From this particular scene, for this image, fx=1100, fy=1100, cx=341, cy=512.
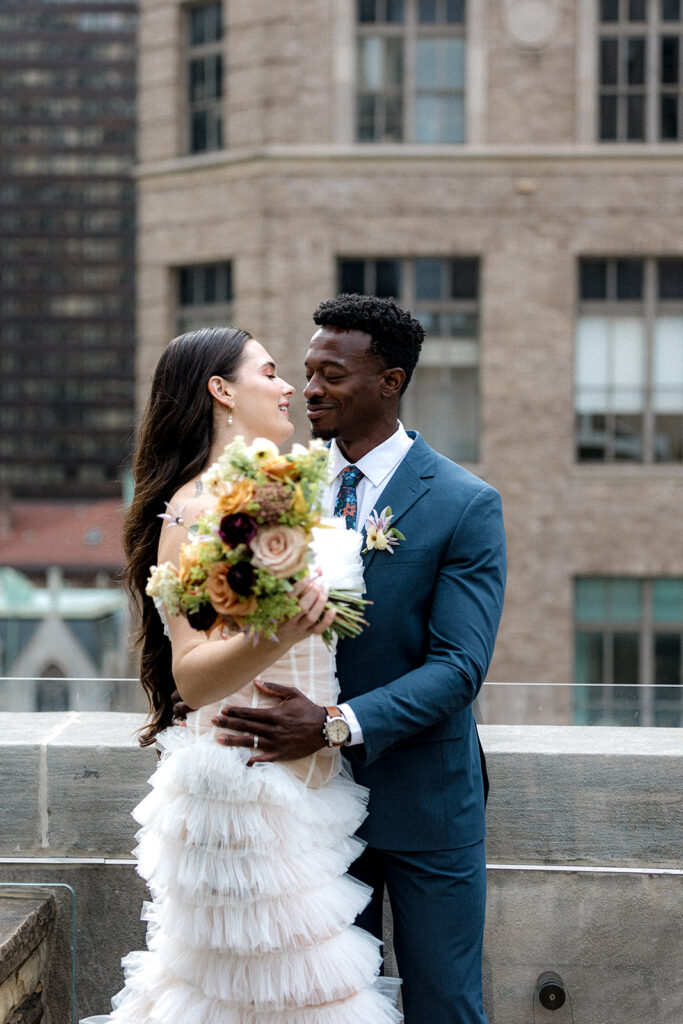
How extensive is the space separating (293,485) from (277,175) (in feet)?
51.1

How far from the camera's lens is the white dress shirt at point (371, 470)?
9.44 ft

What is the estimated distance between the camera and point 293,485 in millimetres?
2262

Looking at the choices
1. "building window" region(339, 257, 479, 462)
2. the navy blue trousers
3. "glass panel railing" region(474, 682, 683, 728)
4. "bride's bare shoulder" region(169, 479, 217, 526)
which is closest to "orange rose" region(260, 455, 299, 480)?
"bride's bare shoulder" region(169, 479, 217, 526)

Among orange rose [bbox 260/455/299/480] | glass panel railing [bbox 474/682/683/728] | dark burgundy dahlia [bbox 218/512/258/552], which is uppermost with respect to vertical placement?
orange rose [bbox 260/455/299/480]

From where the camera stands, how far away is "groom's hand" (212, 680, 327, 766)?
2.48 metres

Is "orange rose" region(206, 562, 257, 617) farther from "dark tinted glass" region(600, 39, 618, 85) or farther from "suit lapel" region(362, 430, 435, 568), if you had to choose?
"dark tinted glass" region(600, 39, 618, 85)

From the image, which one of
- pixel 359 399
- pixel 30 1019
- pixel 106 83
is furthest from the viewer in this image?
pixel 106 83

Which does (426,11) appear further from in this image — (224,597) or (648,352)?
(224,597)

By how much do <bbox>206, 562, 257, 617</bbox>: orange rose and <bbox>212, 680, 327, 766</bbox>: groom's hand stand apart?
1.10 ft

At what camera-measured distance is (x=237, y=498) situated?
225cm

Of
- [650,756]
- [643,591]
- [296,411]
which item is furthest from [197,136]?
[650,756]

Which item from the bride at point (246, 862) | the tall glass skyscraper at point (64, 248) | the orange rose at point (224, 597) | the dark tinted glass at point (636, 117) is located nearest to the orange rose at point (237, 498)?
the orange rose at point (224, 597)

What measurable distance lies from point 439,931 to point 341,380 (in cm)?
139

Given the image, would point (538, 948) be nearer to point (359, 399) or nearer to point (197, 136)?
point (359, 399)
